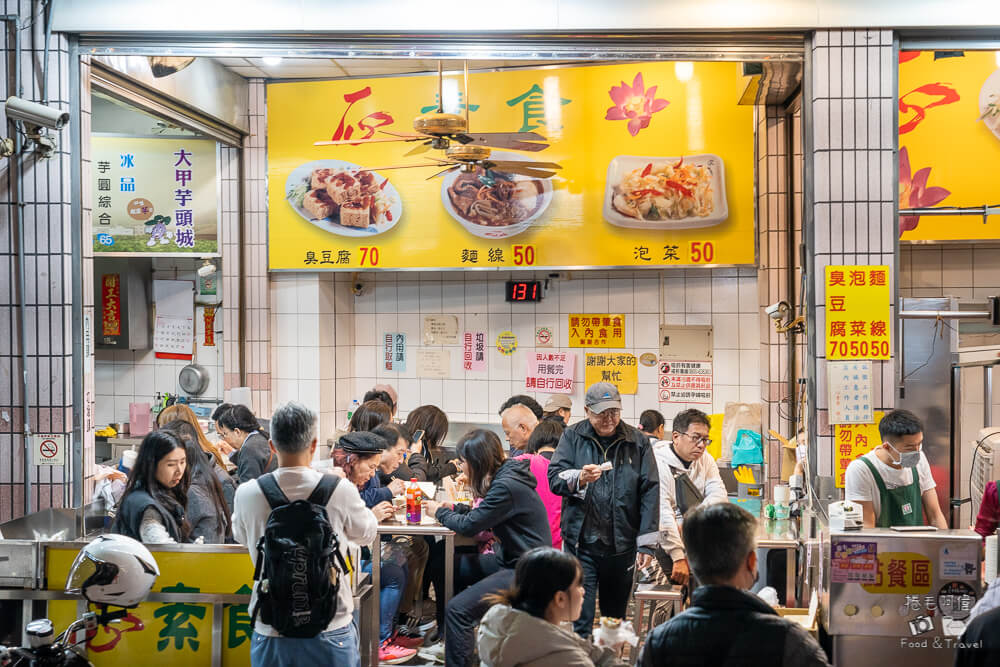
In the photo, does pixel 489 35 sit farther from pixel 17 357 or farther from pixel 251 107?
pixel 251 107

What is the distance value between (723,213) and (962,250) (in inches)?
76.5

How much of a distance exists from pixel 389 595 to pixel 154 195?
4687 millimetres

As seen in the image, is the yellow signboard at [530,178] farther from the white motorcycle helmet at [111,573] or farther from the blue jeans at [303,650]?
the blue jeans at [303,650]

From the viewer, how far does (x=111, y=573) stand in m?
3.50

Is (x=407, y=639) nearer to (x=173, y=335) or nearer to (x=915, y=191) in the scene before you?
(x=173, y=335)

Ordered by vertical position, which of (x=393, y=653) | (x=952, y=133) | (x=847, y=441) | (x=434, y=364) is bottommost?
(x=393, y=653)

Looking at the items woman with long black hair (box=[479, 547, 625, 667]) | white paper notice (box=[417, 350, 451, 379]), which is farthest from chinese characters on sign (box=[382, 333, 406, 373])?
woman with long black hair (box=[479, 547, 625, 667])

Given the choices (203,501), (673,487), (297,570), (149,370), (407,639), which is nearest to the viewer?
(297,570)

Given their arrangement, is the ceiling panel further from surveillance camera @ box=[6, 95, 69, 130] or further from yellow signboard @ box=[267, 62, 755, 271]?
surveillance camera @ box=[6, 95, 69, 130]

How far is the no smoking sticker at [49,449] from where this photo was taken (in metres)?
4.81

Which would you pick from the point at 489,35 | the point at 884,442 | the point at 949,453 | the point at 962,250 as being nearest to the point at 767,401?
the point at 949,453

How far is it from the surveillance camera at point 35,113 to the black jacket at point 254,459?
2.15m

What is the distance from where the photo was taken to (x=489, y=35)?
4.75 m

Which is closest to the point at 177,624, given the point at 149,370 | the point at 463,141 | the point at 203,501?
the point at 203,501
